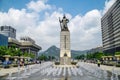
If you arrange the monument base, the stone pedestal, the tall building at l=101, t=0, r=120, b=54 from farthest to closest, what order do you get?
the tall building at l=101, t=0, r=120, b=54
the stone pedestal
the monument base

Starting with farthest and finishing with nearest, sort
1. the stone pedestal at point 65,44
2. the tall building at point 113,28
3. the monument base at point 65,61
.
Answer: the tall building at point 113,28
the stone pedestal at point 65,44
the monument base at point 65,61

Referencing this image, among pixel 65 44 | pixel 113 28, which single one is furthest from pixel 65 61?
pixel 113 28

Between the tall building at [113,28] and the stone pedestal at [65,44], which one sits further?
the tall building at [113,28]

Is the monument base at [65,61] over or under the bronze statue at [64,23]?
under

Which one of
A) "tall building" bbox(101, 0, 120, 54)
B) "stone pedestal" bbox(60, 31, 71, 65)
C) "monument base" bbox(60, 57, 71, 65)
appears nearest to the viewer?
"monument base" bbox(60, 57, 71, 65)

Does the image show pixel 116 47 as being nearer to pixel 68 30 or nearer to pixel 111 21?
pixel 111 21

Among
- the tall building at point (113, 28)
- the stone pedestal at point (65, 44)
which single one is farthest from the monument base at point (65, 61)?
the tall building at point (113, 28)

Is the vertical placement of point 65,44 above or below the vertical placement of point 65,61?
above

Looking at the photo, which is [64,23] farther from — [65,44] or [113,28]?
[113,28]

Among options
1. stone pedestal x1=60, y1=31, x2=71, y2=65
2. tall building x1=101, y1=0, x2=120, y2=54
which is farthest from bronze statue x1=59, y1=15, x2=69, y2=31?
tall building x1=101, y1=0, x2=120, y2=54

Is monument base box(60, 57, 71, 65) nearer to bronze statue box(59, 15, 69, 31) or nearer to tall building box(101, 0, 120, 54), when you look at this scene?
bronze statue box(59, 15, 69, 31)

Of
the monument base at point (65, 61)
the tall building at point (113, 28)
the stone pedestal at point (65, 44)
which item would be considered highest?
the tall building at point (113, 28)

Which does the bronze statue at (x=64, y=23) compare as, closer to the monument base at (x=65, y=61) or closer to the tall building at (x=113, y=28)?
the monument base at (x=65, y=61)

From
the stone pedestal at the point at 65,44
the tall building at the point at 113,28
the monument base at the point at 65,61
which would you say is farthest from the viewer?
the tall building at the point at 113,28
